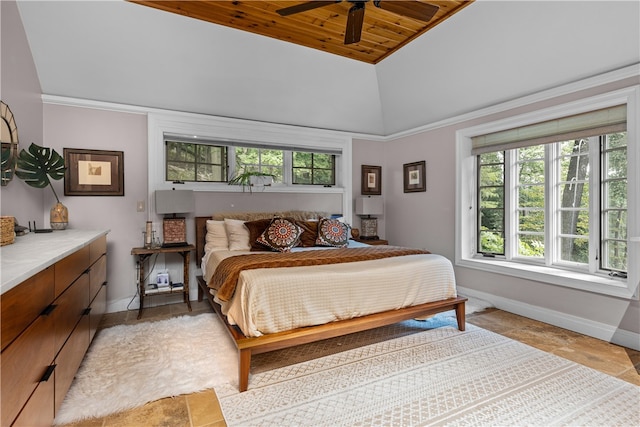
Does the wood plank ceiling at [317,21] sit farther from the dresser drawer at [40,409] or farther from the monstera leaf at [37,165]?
the dresser drawer at [40,409]

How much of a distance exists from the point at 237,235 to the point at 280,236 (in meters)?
0.54

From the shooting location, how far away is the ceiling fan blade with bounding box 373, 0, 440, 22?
7.23 feet

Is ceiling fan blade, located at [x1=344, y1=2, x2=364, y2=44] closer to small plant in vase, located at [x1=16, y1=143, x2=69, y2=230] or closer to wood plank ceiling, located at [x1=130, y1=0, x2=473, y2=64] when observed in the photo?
wood plank ceiling, located at [x1=130, y1=0, x2=473, y2=64]

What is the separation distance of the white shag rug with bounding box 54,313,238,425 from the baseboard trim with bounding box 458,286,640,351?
9.65 feet

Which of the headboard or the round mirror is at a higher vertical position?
the round mirror

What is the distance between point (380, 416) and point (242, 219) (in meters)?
2.85

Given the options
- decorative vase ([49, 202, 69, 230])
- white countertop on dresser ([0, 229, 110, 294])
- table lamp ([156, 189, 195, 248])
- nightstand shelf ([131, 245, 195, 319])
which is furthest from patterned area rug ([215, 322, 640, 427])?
decorative vase ([49, 202, 69, 230])

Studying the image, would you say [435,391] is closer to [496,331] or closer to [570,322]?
[496,331]

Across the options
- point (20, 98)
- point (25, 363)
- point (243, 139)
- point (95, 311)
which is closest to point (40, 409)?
point (25, 363)

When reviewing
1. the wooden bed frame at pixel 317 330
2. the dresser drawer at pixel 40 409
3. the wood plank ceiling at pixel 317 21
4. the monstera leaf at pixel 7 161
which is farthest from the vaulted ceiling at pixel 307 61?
the dresser drawer at pixel 40 409

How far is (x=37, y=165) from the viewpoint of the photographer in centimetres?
272

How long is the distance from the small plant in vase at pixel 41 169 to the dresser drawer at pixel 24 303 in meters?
1.72

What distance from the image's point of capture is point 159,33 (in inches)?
121

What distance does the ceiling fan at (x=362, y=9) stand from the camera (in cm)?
218
